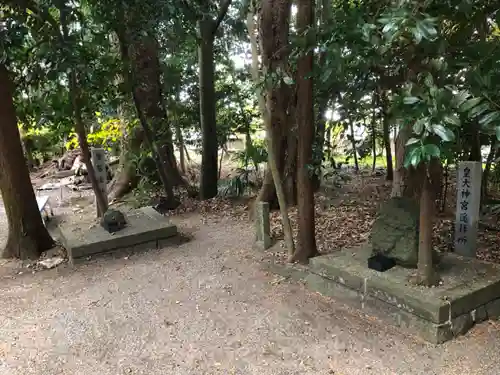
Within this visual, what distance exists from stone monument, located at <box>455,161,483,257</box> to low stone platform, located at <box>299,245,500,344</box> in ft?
1.72

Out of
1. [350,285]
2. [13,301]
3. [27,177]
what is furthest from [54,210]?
[350,285]

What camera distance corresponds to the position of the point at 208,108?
7.65 metres

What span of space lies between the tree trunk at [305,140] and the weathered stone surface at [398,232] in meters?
0.78

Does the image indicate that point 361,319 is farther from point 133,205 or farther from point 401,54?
point 133,205

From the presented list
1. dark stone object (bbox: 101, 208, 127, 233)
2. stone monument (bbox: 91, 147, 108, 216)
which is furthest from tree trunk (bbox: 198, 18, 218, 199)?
dark stone object (bbox: 101, 208, 127, 233)

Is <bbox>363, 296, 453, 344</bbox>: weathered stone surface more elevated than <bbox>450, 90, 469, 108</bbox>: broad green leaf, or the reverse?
<bbox>450, 90, 469, 108</bbox>: broad green leaf

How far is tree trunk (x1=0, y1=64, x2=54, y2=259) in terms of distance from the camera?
493 cm

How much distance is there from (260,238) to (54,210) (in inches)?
192

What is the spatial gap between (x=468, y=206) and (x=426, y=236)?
1223 mm

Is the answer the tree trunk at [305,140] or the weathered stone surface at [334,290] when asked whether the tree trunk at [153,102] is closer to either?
the tree trunk at [305,140]

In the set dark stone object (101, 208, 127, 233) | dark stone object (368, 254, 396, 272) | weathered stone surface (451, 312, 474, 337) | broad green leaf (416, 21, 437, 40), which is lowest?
weathered stone surface (451, 312, 474, 337)

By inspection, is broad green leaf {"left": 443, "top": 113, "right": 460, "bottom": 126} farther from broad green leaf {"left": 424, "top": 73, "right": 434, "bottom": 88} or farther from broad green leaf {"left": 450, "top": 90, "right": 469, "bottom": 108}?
broad green leaf {"left": 424, "top": 73, "right": 434, "bottom": 88}

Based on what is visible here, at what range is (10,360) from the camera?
2.96 m

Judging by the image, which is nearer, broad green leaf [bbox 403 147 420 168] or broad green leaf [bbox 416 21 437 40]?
broad green leaf [bbox 416 21 437 40]
